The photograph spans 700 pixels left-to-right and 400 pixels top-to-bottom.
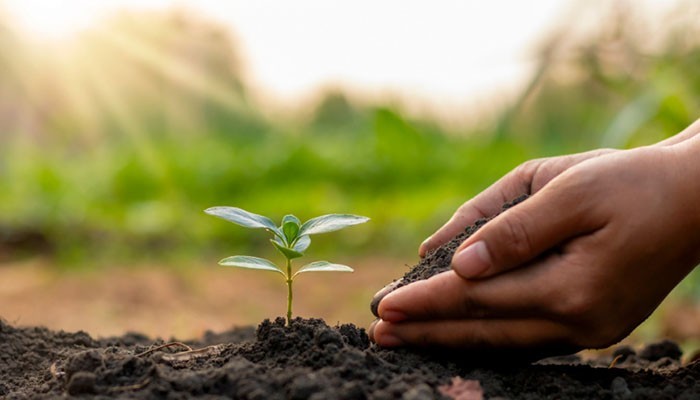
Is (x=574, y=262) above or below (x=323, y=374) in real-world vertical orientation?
above

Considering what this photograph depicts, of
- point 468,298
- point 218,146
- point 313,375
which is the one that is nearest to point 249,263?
point 313,375

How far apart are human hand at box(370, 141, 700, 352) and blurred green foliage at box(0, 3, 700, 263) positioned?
221cm

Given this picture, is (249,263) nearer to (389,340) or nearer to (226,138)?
(389,340)

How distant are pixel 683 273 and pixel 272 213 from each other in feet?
15.0

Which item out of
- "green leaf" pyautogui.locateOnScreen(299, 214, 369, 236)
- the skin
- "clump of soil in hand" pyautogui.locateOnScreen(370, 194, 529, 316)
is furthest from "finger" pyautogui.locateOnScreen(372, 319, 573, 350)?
"green leaf" pyautogui.locateOnScreen(299, 214, 369, 236)

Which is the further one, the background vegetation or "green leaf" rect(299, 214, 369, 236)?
the background vegetation

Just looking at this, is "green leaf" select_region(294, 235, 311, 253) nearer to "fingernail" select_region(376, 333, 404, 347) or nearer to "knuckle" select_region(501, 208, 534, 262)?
"fingernail" select_region(376, 333, 404, 347)

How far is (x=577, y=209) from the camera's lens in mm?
1191

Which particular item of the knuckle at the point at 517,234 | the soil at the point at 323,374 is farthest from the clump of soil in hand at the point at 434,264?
the knuckle at the point at 517,234

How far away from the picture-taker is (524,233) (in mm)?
1190

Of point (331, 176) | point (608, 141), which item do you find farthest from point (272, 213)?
point (608, 141)

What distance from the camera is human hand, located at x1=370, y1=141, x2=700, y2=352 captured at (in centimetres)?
119

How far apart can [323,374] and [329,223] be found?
0.32m

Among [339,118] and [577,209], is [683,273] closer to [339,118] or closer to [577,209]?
[577,209]
